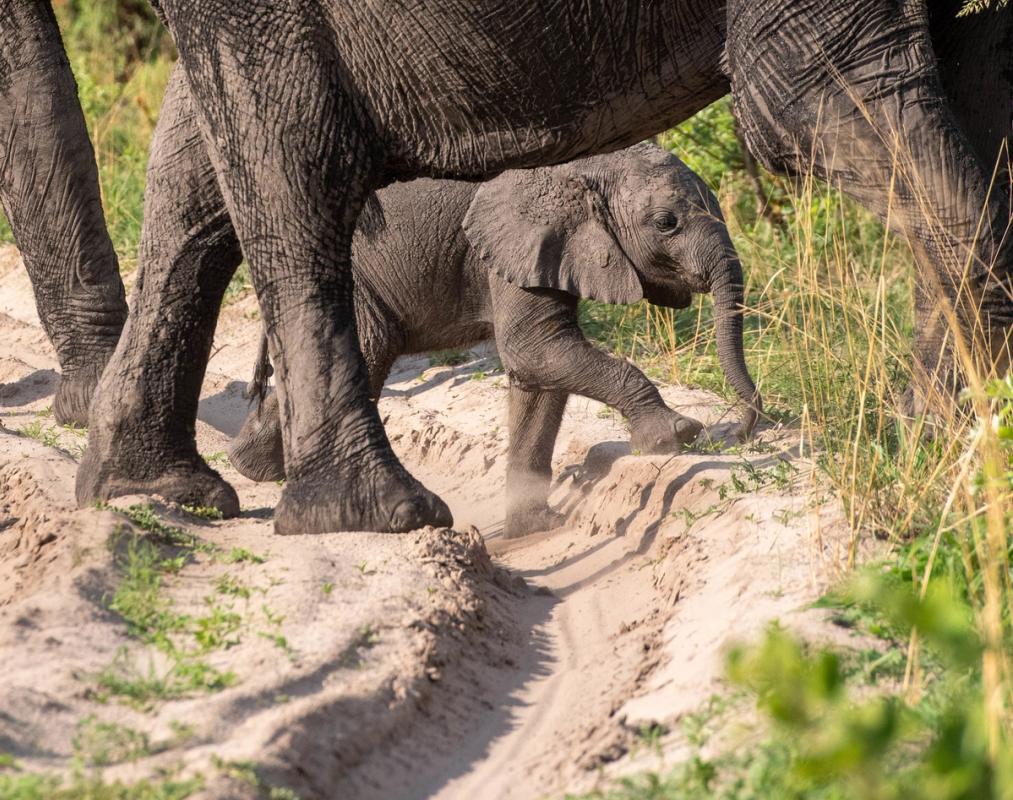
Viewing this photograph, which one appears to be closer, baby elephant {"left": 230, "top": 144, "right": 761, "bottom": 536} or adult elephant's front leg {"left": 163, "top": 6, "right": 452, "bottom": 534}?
adult elephant's front leg {"left": 163, "top": 6, "right": 452, "bottom": 534}

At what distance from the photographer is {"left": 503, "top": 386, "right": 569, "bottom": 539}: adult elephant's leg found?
18.1 feet

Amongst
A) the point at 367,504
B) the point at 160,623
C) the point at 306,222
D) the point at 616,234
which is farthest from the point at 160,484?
the point at 616,234

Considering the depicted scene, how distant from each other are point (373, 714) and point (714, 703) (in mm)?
647

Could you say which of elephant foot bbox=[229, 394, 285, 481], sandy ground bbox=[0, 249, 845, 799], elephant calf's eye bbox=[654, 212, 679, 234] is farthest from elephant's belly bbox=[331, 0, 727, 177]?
Result: elephant foot bbox=[229, 394, 285, 481]

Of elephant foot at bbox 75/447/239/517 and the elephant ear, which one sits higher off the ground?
the elephant ear

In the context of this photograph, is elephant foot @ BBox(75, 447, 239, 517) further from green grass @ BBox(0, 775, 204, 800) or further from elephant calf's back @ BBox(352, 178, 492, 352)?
green grass @ BBox(0, 775, 204, 800)

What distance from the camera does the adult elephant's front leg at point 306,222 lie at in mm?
4059

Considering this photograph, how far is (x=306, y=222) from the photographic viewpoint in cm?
412

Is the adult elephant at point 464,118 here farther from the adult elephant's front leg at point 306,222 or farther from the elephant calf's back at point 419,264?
the elephant calf's back at point 419,264

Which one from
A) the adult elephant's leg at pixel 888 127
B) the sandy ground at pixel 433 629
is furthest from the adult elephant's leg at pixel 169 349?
the adult elephant's leg at pixel 888 127

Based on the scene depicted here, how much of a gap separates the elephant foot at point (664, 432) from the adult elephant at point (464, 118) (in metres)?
1.46

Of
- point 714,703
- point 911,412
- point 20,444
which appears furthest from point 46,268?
point 714,703

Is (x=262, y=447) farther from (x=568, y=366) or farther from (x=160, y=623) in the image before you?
(x=160, y=623)

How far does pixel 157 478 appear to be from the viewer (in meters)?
4.59
